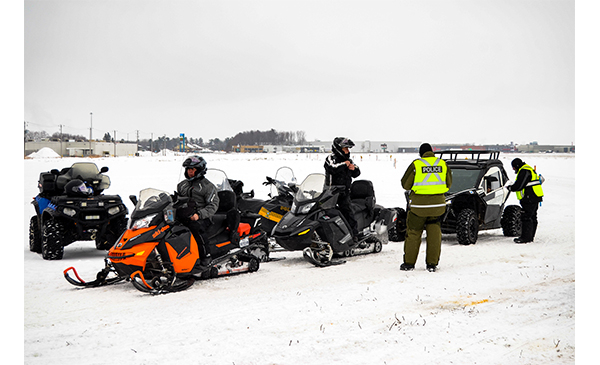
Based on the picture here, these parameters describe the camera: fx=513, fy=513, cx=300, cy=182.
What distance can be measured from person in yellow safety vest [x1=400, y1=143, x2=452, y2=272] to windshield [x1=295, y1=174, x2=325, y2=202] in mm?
1522

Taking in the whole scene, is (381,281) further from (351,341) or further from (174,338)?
(174,338)

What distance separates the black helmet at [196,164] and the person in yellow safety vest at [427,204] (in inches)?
115

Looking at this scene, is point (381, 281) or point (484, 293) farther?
point (381, 281)

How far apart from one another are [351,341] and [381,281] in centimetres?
241

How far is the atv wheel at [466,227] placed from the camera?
967 cm

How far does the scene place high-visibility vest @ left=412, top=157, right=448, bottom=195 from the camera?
→ 748 cm

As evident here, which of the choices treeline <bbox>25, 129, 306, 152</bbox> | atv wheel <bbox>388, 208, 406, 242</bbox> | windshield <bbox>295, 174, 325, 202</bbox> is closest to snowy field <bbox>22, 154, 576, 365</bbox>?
windshield <bbox>295, 174, 325, 202</bbox>

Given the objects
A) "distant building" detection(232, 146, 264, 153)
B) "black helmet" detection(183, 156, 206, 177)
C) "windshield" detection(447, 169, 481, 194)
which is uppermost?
"distant building" detection(232, 146, 264, 153)

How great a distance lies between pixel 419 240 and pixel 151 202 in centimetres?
384

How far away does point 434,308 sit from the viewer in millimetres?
5398

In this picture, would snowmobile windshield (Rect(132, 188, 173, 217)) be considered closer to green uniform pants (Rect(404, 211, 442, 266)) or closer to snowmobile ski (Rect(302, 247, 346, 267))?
snowmobile ski (Rect(302, 247, 346, 267))

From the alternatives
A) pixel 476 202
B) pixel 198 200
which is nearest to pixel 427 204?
pixel 476 202

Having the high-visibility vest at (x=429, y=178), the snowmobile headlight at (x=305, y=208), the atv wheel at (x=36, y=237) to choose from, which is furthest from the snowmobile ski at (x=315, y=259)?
the atv wheel at (x=36, y=237)

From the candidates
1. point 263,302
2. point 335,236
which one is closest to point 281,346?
point 263,302
